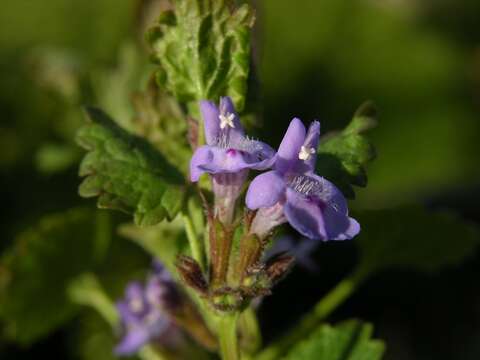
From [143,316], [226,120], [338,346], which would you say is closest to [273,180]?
[226,120]

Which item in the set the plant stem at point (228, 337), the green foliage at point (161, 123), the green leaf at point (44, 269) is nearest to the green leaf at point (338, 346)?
A: the plant stem at point (228, 337)

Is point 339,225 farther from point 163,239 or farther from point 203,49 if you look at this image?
point 163,239

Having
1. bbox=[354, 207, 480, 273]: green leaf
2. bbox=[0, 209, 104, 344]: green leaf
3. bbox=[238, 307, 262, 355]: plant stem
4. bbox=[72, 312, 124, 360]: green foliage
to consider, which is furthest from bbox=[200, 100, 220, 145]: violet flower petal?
bbox=[72, 312, 124, 360]: green foliage

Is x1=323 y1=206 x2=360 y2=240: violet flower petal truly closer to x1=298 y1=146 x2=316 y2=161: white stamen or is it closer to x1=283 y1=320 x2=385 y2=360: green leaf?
x1=298 y1=146 x2=316 y2=161: white stamen

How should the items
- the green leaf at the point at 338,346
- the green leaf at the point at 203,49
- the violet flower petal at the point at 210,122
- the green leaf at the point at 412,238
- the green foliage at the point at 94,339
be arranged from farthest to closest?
the green foliage at the point at 94,339
the green leaf at the point at 412,238
the green leaf at the point at 338,346
the green leaf at the point at 203,49
the violet flower petal at the point at 210,122

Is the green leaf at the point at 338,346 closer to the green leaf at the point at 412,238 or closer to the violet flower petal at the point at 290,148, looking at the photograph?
the green leaf at the point at 412,238
